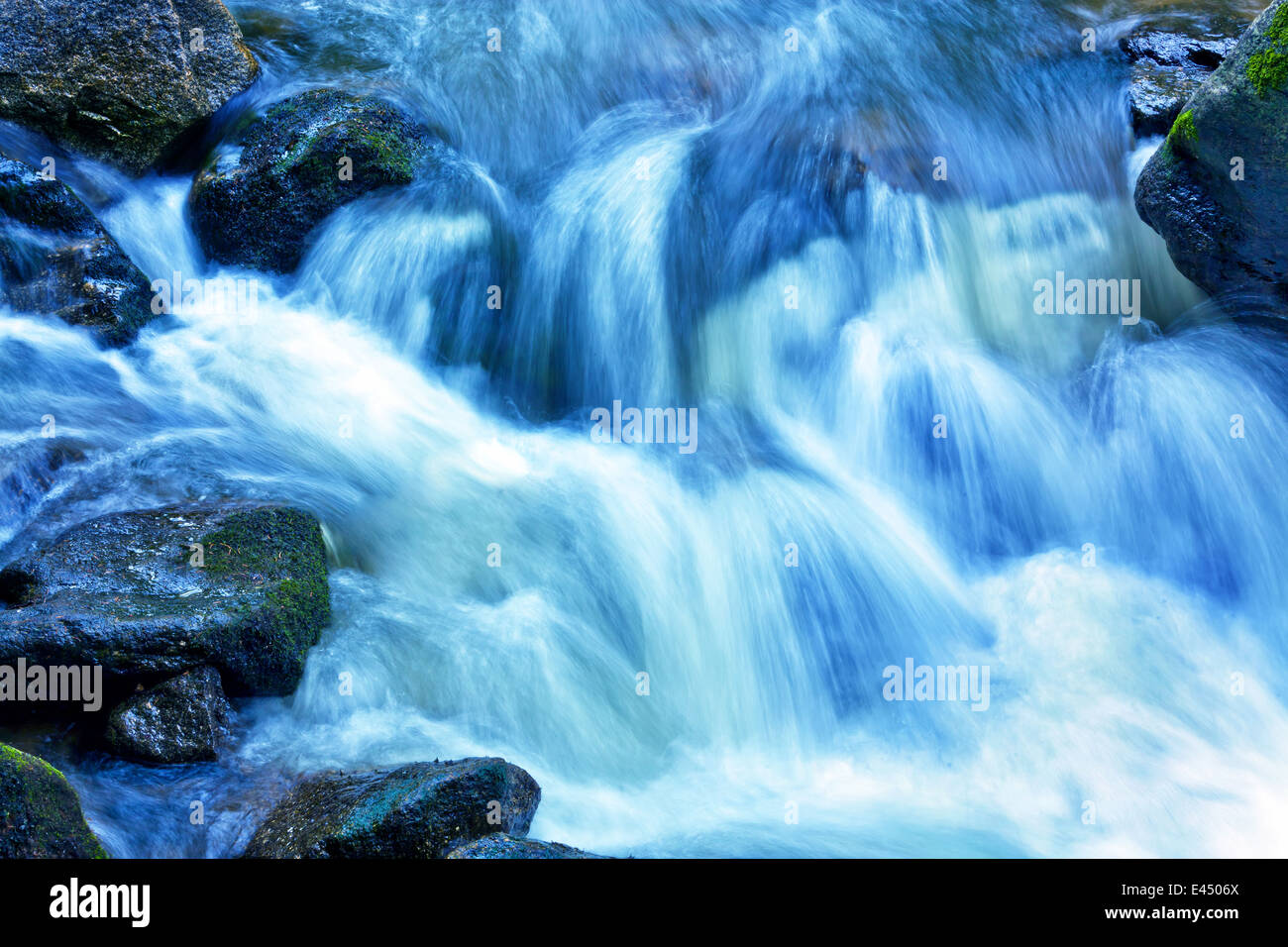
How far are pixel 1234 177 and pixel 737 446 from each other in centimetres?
335

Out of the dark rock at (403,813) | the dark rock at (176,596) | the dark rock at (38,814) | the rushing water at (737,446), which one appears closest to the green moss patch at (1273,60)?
the rushing water at (737,446)

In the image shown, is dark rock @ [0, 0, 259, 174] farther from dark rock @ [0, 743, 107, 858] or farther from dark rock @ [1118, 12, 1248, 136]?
dark rock @ [1118, 12, 1248, 136]

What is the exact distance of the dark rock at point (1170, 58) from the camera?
797 cm

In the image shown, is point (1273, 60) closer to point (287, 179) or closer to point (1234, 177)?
point (1234, 177)

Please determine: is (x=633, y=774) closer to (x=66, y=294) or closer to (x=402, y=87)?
(x=66, y=294)

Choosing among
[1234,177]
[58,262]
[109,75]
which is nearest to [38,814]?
[58,262]

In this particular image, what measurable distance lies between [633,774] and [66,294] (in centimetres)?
487

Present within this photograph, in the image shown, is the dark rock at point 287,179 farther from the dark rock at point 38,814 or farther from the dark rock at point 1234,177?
the dark rock at point 1234,177

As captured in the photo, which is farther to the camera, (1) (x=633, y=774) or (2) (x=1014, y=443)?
(2) (x=1014, y=443)

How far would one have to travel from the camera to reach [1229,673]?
5.86 meters

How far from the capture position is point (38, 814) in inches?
142

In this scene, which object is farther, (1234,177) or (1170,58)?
(1170,58)

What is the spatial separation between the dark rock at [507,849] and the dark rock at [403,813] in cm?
24

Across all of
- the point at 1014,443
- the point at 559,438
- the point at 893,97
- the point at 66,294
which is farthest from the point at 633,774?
the point at 893,97
